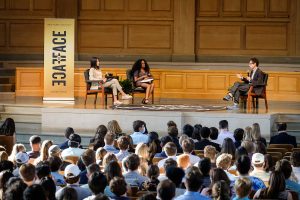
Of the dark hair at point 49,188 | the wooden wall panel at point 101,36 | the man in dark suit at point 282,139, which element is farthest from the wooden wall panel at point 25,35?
the dark hair at point 49,188

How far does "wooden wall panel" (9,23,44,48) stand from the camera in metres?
20.8

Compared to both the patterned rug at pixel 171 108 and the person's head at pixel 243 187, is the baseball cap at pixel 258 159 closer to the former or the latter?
the person's head at pixel 243 187

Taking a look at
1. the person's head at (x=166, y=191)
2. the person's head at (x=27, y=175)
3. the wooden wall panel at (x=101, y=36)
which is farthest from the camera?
the wooden wall panel at (x=101, y=36)

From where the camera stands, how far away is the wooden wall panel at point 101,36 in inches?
822

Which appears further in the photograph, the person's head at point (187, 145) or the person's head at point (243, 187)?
the person's head at point (187, 145)

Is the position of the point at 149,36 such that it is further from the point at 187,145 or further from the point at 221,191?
the point at 221,191

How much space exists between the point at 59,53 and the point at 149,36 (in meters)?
4.28

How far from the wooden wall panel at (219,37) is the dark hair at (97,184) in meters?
13.8

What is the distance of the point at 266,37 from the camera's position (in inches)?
803

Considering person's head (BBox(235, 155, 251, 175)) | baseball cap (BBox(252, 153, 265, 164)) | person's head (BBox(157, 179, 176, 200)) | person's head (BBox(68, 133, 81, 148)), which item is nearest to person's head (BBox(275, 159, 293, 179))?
person's head (BBox(235, 155, 251, 175))

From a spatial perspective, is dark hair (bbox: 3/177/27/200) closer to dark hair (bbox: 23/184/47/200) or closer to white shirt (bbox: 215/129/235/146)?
dark hair (bbox: 23/184/47/200)

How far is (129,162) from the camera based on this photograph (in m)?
8.37

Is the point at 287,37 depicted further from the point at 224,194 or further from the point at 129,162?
the point at 224,194

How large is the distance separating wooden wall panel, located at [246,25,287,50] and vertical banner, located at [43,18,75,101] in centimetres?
513
